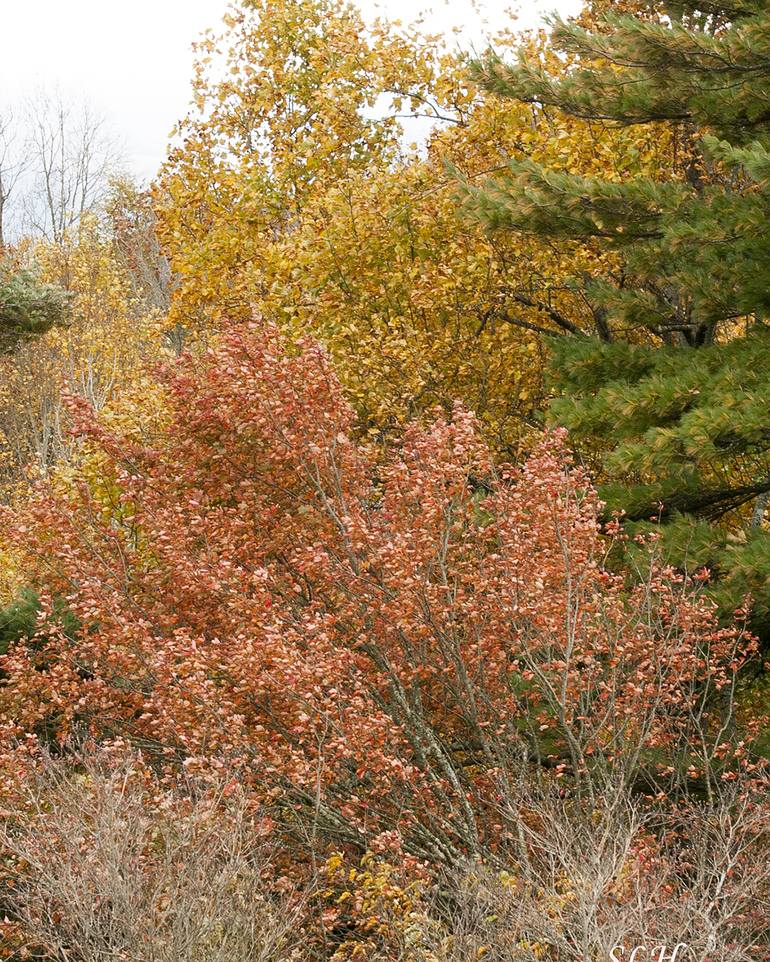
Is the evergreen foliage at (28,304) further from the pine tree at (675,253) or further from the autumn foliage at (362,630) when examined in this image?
the pine tree at (675,253)

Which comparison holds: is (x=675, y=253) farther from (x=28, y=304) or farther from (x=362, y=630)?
(x=28, y=304)

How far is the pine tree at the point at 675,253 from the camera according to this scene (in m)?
8.14

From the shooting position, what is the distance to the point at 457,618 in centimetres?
838

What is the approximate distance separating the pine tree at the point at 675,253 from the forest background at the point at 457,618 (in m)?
0.03

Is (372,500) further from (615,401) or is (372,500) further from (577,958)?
(577,958)

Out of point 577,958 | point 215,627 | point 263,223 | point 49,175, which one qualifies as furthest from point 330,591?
point 49,175

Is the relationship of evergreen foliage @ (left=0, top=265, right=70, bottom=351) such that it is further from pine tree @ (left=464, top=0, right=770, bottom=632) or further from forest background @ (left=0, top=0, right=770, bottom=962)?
pine tree @ (left=464, top=0, right=770, bottom=632)

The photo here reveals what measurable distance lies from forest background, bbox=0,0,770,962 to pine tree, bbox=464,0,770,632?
0.11 feet

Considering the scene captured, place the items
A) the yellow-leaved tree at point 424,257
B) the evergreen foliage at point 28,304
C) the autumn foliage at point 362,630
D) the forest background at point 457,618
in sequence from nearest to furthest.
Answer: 1. the forest background at point 457,618
2. the autumn foliage at point 362,630
3. the yellow-leaved tree at point 424,257
4. the evergreen foliage at point 28,304

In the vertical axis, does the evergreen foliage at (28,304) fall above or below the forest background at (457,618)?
above

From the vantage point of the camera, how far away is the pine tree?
26.7ft

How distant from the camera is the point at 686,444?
7.89 metres

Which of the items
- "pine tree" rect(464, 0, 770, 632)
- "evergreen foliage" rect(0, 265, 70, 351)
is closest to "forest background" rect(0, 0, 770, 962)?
"pine tree" rect(464, 0, 770, 632)

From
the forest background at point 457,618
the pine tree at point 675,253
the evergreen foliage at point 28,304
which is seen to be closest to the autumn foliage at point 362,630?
the forest background at point 457,618
